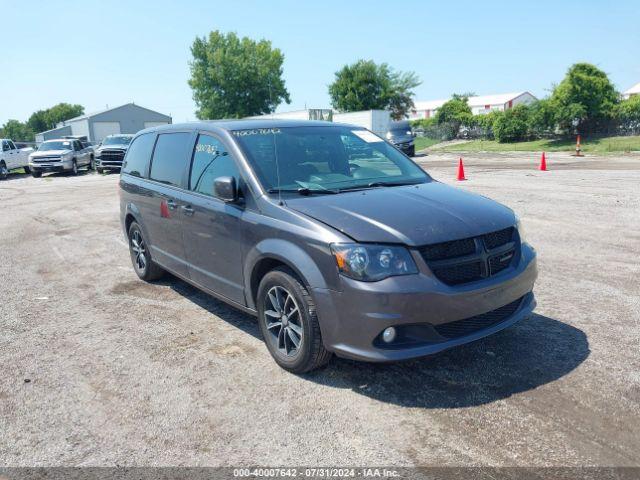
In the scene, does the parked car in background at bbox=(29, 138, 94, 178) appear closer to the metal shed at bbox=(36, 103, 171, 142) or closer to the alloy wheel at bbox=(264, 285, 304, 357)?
the alloy wheel at bbox=(264, 285, 304, 357)

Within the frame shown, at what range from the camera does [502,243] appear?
3885 mm

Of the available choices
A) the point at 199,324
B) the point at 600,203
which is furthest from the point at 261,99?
the point at 199,324

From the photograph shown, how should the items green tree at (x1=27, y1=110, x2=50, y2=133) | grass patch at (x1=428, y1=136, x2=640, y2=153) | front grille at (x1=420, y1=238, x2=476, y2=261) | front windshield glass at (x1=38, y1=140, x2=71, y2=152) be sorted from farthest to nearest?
green tree at (x1=27, y1=110, x2=50, y2=133), grass patch at (x1=428, y1=136, x2=640, y2=153), front windshield glass at (x1=38, y1=140, x2=71, y2=152), front grille at (x1=420, y1=238, x2=476, y2=261)

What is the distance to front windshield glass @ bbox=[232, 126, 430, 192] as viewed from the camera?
4.39 meters

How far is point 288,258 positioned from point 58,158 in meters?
27.6

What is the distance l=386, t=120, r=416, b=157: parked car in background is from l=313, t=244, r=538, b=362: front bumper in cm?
2693

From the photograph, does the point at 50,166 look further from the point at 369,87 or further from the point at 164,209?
the point at 369,87

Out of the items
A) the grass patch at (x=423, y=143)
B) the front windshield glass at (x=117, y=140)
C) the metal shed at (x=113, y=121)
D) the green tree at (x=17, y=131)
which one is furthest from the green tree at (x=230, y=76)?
the green tree at (x=17, y=131)

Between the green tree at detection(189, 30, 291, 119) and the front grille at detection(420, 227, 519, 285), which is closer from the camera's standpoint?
the front grille at detection(420, 227, 519, 285)

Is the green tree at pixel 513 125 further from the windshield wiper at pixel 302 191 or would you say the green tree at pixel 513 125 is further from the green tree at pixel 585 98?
the windshield wiper at pixel 302 191

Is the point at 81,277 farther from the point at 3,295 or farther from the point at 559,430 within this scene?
the point at 559,430

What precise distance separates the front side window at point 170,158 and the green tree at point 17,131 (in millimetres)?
142734

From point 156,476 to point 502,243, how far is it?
2705mm

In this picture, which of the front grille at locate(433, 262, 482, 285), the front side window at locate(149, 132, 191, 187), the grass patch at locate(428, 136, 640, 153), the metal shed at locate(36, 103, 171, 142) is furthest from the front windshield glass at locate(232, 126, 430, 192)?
the metal shed at locate(36, 103, 171, 142)
